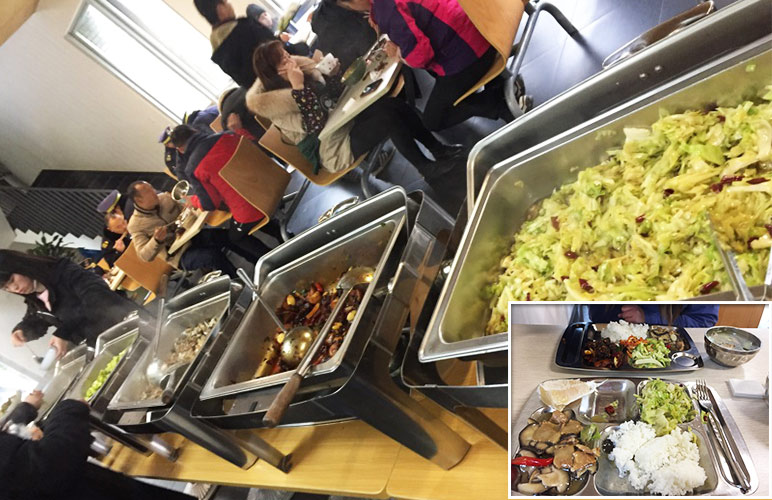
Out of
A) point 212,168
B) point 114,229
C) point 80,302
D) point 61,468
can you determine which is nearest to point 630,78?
point 61,468

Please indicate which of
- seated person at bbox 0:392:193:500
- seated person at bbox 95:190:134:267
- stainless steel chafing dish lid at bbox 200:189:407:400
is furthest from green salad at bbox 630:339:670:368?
seated person at bbox 95:190:134:267

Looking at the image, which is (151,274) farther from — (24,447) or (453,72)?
(453,72)

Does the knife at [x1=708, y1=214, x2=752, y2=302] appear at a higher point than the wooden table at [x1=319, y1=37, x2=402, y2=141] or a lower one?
lower

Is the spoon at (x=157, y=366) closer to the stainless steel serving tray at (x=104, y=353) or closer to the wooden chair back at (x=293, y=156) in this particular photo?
the stainless steel serving tray at (x=104, y=353)

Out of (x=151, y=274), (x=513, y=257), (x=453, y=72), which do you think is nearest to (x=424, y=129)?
(x=453, y=72)

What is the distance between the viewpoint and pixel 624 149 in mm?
1473

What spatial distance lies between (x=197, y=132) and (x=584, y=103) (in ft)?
12.5

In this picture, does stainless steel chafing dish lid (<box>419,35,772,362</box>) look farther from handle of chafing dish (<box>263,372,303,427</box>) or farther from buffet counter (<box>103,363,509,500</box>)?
handle of chafing dish (<box>263,372,303,427</box>)

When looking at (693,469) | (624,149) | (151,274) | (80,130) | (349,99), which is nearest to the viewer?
(693,469)

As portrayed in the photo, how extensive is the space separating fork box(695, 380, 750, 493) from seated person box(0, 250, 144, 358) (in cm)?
454

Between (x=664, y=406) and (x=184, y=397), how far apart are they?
7.03 feet

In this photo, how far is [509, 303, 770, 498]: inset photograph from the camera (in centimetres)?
64

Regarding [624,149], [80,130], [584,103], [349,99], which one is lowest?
[624,149]

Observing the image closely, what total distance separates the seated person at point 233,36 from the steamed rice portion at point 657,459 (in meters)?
3.80
